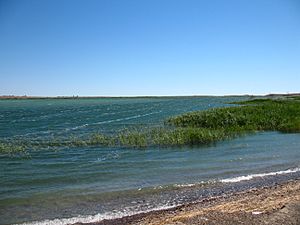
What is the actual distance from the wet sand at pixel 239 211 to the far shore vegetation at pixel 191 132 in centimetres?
1413

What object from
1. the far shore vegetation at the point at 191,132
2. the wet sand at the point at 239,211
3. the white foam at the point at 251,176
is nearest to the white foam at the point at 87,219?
the wet sand at the point at 239,211

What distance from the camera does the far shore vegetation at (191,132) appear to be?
89.2ft

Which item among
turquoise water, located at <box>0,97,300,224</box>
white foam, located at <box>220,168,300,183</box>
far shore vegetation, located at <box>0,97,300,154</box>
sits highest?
far shore vegetation, located at <box>0,97,300,154</box>

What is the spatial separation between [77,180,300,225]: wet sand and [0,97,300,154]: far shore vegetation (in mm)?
14126

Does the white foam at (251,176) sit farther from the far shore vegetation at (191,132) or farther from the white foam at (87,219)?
the far shore vegetation at (191,132)

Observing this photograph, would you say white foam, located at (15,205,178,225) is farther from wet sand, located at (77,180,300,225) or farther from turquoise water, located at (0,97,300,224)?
wet sand, located at (77,180,300,225)

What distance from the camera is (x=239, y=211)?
379 inches

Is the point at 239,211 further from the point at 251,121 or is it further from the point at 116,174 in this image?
the point at 251,121

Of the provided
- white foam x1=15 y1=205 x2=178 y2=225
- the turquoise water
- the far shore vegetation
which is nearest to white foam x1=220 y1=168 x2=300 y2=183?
the turquoise water

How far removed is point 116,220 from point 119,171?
23.8 ft

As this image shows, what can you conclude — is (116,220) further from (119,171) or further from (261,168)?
(261,168)

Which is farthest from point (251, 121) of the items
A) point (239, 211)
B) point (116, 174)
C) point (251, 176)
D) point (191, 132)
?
point (239, 211)

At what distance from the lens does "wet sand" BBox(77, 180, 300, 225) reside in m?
8.54

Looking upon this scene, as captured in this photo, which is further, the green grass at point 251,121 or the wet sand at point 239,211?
the green grass at point 251,121
